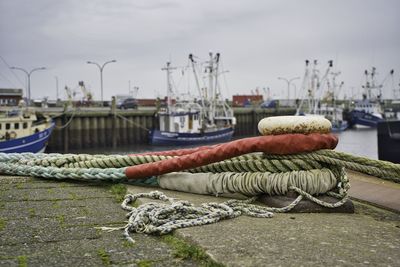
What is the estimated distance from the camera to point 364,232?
2.29 m

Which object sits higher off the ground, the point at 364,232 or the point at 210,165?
the point at 210,165

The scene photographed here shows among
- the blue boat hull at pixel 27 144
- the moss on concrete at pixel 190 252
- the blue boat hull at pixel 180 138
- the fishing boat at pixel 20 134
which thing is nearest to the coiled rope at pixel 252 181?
the moss on concrete at pixel 190 252

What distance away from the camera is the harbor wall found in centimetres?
3447

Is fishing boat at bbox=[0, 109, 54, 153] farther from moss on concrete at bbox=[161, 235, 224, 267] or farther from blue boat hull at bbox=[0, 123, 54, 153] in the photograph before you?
moss on concrete at bbox=[161, 235, 224, 267]

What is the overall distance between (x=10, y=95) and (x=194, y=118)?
101 ft

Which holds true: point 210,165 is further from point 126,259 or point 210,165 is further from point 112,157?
point 126,259

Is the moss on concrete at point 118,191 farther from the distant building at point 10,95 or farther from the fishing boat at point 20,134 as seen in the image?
the distant building at point 10,95

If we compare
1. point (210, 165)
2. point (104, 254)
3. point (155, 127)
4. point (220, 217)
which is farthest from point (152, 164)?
point (155, 127)

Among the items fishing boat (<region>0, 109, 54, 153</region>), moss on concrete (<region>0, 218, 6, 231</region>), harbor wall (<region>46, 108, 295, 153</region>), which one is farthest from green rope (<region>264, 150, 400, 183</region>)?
harbor wall (<region>46, 108, 295, 153</region>)

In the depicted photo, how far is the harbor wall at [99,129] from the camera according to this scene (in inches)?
1357

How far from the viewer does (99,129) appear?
121ft

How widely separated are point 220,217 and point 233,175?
2.48 ft

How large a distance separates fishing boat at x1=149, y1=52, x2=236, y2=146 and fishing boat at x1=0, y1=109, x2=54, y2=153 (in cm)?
1035

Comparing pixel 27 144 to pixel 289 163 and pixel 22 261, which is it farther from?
pixel 22 261
